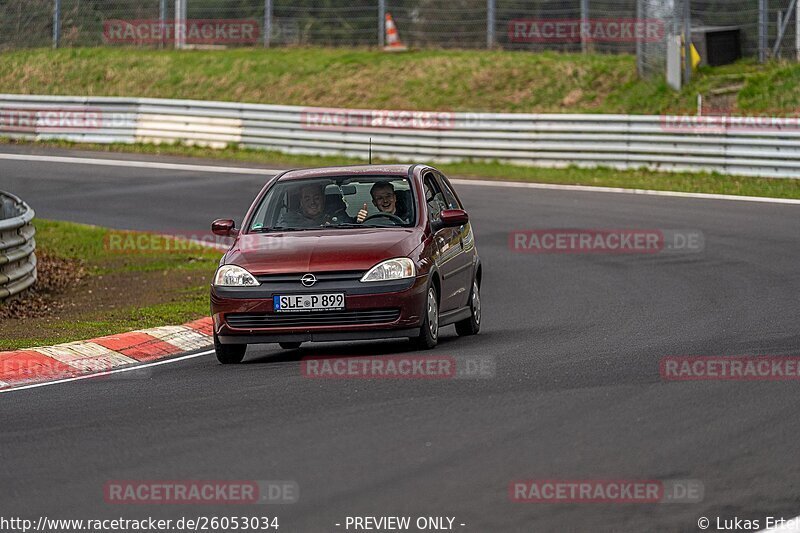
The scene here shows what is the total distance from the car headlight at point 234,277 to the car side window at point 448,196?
2.57 metres

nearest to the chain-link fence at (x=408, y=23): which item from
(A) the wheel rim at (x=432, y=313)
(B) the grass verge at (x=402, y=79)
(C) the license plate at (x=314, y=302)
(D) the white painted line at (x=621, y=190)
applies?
(B) the grass verge at (x=402, y=79)

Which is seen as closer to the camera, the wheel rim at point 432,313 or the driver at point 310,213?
the wheel rim at point 432,313

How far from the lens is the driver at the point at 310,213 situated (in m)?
11.5

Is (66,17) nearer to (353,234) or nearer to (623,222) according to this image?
(623,222)

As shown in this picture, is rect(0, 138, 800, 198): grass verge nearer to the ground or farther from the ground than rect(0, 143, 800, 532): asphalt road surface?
nearer to the ground

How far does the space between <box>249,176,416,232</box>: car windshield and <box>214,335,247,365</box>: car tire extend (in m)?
1.06

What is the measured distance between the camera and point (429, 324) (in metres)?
10.8

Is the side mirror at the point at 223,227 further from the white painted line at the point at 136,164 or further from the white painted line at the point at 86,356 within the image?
the white painted line at the point at 136,164

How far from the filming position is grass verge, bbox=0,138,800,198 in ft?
80.7

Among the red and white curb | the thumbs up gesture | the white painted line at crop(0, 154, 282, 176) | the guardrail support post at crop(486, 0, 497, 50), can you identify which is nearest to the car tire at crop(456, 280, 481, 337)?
the thumbs up gesture

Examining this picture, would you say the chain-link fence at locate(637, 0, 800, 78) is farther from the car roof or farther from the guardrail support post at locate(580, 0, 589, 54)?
the car roof

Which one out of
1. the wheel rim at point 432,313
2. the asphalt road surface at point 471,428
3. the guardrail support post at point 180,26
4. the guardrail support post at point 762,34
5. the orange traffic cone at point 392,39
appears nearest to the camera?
the asphalt road surface at point 471,428

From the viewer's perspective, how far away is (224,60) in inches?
1480

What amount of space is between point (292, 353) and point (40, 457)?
4640 mm
